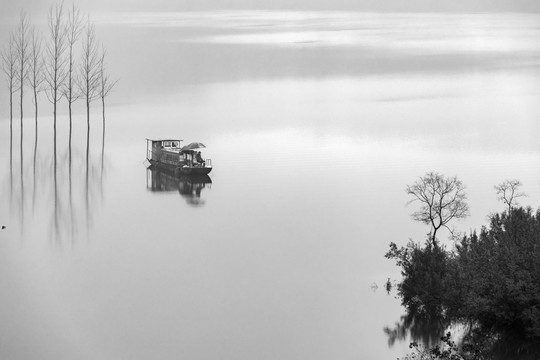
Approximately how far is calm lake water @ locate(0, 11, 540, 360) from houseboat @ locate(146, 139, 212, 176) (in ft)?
0.98

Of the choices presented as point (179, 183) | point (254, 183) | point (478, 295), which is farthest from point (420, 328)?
point (179, 183)

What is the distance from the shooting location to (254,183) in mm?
21891

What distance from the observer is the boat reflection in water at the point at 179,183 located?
2161 cm

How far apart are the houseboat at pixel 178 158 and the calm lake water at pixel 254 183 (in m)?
0.30

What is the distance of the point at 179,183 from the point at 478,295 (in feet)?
32.0

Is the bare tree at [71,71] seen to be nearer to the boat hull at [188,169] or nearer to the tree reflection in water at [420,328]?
the boat hull at [188,169]

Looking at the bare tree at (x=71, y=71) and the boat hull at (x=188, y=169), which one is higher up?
the bare tree at (x=71, y=71)

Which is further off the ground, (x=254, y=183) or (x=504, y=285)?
(x=254, y=183)

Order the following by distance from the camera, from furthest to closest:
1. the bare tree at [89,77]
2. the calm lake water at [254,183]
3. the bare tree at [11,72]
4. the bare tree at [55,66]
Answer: the bare tree at [89,77] → the bare tree at [55,66] → the bare tree at [11,72] → the calm lake water at [254,183]

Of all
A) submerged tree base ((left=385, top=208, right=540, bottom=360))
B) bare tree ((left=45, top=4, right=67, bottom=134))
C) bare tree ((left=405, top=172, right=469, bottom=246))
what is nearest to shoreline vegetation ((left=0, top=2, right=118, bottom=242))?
bare tree ((left=45, top=4, right=67, bottom=134))

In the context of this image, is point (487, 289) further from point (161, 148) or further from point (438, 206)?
point (161, 148)

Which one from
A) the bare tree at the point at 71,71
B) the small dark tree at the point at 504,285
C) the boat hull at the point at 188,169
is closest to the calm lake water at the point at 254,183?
the boat hull at the point at 188,169

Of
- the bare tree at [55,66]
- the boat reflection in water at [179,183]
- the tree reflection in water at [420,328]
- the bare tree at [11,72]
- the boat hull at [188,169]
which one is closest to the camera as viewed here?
the tree reflection in water at [420,328]

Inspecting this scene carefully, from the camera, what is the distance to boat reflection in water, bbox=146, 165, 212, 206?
21.6 m
